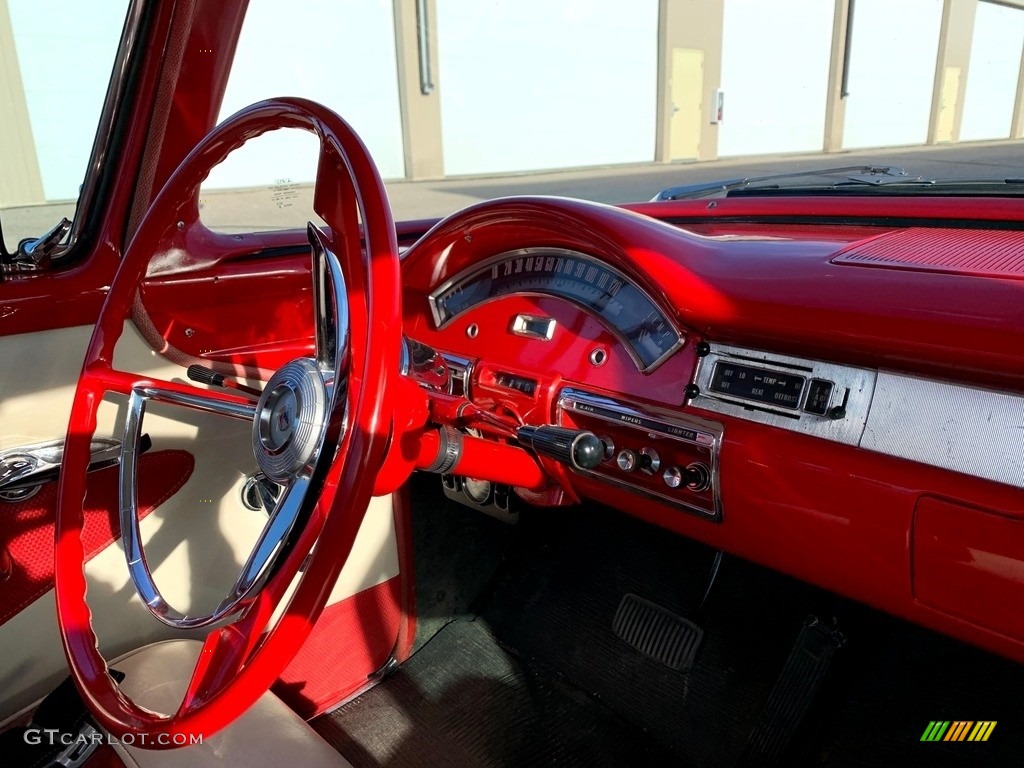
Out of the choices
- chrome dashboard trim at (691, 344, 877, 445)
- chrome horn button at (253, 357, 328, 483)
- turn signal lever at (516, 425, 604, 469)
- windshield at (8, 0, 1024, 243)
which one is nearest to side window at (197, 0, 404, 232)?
windshield at (8, 0, 1024, 243)

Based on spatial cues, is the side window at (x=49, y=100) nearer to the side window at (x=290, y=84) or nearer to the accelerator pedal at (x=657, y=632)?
the side window at (x=290, y=84)

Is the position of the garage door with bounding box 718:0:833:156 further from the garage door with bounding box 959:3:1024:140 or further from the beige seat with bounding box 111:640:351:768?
the beige seat with bounding box 111:640:351:768

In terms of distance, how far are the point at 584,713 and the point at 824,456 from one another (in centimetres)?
112

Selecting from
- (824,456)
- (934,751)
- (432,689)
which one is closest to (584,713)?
(432,689)

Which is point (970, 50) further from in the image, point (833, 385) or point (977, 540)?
point (977, 540)

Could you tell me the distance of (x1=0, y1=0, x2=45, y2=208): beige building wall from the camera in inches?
61.1

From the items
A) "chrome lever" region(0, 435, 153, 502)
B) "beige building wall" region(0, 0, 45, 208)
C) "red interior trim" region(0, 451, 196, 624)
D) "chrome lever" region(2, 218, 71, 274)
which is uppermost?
"beige building wall" region(0, 0, 45, 208)

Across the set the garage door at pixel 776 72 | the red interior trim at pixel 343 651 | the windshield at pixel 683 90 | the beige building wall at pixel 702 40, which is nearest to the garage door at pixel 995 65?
the windshield at pixel 683 90

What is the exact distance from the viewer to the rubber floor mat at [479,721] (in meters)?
1.83

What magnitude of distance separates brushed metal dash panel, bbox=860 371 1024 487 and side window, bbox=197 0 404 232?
108cm

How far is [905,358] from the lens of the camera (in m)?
0.96

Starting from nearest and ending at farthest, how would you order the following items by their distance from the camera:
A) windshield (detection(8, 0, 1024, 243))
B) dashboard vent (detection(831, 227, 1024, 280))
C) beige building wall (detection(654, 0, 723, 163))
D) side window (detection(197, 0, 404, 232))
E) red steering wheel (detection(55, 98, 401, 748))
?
red steering wheel (detection(55, 98, 401, 748)) → dashboard vent (detection(831, 227, 1024, 280)) → windshield (detection(8, 0, 1024, 243)) → side window (detection(197, 0, 404, 232)) → beige building wall (detection(654, 0, 723, 163))

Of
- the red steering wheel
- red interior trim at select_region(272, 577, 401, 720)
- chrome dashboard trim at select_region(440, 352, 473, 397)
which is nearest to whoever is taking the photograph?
the red steering wheel

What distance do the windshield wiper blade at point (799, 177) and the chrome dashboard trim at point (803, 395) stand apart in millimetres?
744
